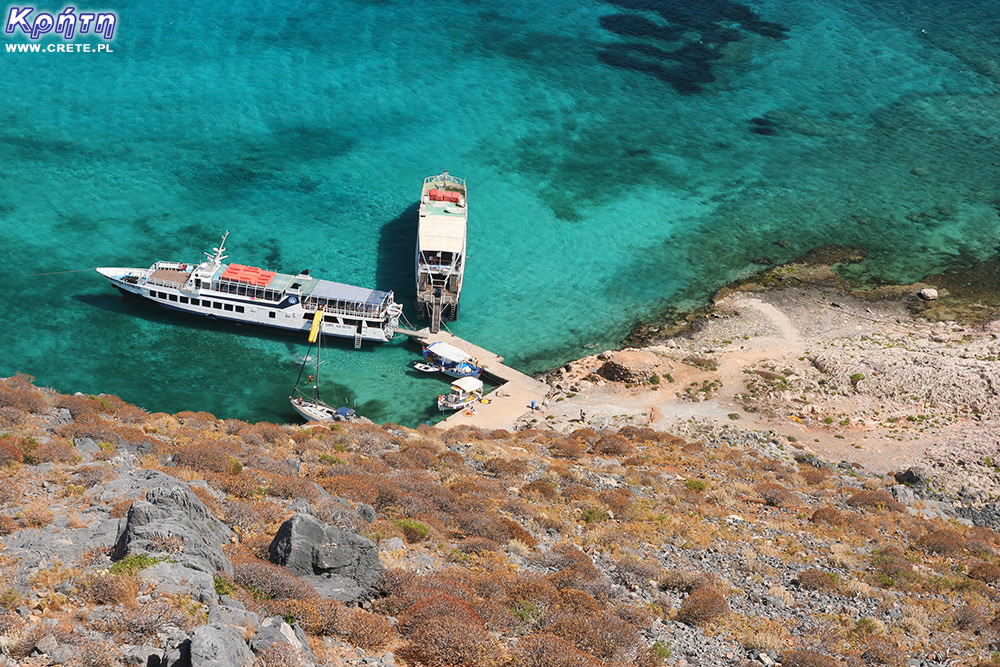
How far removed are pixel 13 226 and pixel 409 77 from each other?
51.6m

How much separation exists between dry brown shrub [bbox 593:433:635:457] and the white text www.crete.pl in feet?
300

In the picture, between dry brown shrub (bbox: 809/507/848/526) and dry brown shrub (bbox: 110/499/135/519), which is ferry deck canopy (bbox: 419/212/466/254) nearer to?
dry brown shrub (bbox: 809/507/848/526)

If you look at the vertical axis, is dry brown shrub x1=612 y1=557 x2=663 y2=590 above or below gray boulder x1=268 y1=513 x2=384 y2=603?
below

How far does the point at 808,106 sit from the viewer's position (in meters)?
111

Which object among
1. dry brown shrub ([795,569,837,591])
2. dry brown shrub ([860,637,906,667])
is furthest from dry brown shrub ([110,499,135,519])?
dry brown shrub ([795,569,837,591])

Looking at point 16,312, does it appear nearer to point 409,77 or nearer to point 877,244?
point 409,77

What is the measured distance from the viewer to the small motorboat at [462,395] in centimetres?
5894

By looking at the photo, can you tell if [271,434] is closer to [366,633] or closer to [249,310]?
[366,633]

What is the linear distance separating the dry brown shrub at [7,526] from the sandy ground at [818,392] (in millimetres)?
36858

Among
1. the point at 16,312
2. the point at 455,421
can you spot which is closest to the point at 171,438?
the point at 455,421

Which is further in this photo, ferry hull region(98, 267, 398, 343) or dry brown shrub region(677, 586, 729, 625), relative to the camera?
ferry hull region(98, 267, 398, 343)

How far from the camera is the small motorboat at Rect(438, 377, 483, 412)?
58938 mm

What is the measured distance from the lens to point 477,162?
9156cm

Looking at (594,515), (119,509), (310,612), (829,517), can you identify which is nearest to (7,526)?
(119,509)
